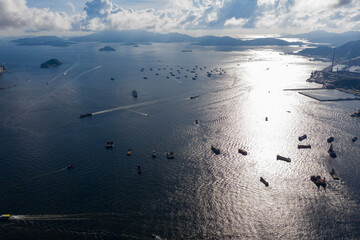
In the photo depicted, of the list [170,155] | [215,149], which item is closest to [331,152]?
[215,149]

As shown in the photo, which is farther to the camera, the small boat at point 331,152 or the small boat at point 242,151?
the small boat at point 242,151

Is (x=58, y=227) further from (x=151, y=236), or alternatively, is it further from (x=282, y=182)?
(x=282, y=182)

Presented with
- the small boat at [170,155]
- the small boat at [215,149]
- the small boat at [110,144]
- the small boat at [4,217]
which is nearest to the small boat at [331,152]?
the small boat at [215,149]

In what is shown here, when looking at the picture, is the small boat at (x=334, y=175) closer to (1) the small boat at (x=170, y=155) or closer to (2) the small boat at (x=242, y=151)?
(2) the small boat at (x=242, y=151)

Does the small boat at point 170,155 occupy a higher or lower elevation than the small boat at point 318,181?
lower

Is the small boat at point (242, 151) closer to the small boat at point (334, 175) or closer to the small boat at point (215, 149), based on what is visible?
the small boat at point (215, 149)

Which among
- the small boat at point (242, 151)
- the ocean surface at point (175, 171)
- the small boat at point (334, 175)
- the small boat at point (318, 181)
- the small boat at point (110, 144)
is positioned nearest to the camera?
the ocean surface at point (175, 171)

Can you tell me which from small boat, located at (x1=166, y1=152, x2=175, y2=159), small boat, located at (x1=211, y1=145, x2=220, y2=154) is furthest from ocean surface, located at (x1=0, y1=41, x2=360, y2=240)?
small boat, located at (x1=166, y1=152, x2=175, y2=159)

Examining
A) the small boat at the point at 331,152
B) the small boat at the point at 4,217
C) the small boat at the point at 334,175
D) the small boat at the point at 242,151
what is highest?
the small boat at the point at 331,152

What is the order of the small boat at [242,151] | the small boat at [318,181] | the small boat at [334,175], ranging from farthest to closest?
the small boat at [242,151] → the small boat at [334,175] → the small boat at [318,181]

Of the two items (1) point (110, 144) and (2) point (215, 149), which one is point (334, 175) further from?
(1) point (110, 144)

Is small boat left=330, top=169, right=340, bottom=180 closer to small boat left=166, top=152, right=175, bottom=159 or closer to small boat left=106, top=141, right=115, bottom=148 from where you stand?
small boat left=166, top=152, right=175, bottom=159
